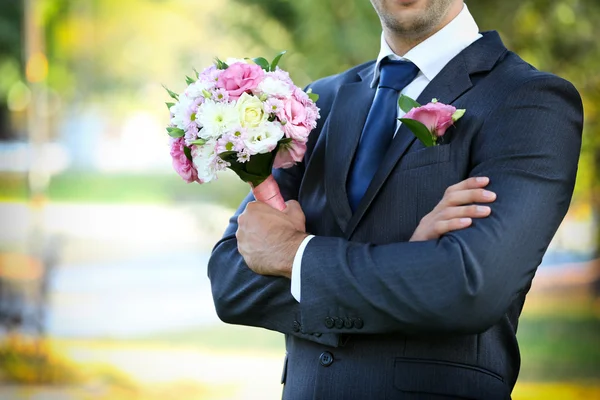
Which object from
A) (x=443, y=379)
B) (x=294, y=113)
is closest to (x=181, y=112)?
(x=294, y=113)

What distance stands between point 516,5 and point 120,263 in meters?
5.68

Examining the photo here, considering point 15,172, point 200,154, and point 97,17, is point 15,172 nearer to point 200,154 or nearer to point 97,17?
point 97,17

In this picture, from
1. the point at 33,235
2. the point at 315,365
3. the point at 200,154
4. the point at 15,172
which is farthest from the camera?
the point at 15,172

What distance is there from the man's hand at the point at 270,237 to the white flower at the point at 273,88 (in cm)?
31

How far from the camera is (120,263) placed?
10086 mm

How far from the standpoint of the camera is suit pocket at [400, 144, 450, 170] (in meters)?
2.04

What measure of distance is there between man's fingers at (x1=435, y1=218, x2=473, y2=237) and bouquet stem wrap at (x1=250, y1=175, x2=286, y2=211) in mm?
455

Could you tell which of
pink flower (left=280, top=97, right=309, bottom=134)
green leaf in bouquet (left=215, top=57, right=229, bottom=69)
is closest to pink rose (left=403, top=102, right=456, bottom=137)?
pink flower (left=280, top=97, right=309, bottom=134)

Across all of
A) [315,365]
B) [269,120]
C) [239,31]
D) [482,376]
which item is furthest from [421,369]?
[239,31]

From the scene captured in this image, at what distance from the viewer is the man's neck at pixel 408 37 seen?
2.27 meters

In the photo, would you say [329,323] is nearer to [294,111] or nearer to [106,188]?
[294,111]

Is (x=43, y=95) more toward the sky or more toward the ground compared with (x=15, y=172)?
more toward the sky

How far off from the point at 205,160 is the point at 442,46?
73 cm

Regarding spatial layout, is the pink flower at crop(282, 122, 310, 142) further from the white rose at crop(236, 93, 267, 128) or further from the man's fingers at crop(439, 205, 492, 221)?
the man's fingers at crop(439, 205, 492, 221)
